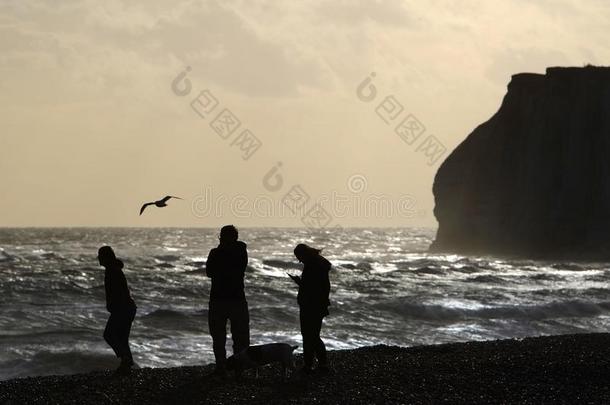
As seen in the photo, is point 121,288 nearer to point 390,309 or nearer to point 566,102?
point 390,309

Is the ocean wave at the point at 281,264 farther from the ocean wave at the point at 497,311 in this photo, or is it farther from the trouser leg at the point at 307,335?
the trouser leg at the point at 307,335

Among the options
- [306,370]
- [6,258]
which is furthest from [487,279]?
[306,370]

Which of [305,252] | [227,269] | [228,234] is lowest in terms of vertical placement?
[227,269]

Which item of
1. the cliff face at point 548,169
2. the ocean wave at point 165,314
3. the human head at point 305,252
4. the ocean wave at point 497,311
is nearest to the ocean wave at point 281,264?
the ocean wave at point 497,311

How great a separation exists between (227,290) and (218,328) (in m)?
0.46

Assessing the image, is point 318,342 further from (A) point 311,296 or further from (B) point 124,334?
(B) point 124,334

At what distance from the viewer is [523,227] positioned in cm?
8025

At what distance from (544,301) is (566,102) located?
4988 centimetres

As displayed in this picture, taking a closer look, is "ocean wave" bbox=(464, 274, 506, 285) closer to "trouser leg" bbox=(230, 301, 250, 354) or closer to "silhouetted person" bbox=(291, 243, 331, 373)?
"silhouetted person" bbox=(291, 243, 331, 373)

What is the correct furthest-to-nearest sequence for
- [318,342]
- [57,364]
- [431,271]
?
1. [431,271]
2. [57,364]
3. [318,342]

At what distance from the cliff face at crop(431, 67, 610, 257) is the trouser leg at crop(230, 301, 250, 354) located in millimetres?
67283

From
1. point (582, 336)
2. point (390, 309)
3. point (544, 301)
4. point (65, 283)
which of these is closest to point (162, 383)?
point (582, 336)

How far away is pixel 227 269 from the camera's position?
11008mm

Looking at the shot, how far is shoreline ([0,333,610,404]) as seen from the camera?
10.0m
